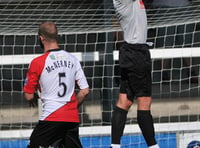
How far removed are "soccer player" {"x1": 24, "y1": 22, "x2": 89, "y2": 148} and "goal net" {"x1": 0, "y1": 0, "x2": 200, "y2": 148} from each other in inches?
85.6

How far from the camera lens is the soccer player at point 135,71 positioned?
512 centimetres

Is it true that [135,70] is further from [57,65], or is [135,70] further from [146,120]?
[57,65]

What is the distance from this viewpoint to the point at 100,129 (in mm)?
6902

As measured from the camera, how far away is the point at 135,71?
5117 mm

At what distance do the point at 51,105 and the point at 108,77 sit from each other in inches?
95.2

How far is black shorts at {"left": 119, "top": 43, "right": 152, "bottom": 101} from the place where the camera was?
16.8 ft

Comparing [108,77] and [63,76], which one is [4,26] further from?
[63,76]

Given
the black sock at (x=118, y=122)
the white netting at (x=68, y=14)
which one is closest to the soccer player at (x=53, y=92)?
the black sock at (x=118, y=122)

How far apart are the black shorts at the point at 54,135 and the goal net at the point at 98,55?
215cm

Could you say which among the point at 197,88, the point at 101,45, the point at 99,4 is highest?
the point at 99,4

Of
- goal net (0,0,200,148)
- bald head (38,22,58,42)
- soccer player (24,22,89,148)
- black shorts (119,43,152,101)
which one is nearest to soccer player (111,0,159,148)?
black shorts (119,43,152,101)

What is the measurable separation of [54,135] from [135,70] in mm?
899

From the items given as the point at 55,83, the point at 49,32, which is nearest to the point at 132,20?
the point at 49,32

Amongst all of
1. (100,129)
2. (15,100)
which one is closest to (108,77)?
(100,129)
